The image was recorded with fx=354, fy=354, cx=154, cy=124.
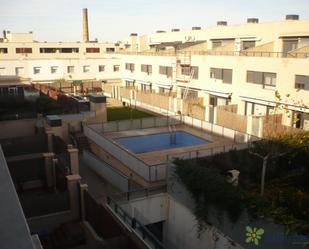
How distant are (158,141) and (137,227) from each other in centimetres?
1406

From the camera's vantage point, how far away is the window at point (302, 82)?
88.5ft

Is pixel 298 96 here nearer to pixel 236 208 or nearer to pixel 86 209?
pixel 236 208

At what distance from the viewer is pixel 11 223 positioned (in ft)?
21.3

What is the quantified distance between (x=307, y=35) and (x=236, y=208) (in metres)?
26.9

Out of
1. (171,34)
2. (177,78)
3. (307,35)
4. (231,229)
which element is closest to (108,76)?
(171,34)

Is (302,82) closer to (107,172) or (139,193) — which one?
(107,172)

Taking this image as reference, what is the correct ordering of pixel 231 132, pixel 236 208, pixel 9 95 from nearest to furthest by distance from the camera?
pixel 236 208 → pixel 231 132 → pixel 9 95

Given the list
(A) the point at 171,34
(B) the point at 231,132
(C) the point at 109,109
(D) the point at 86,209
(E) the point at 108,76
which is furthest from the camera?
(A) the point at 171,34

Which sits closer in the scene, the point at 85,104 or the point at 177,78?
the point at 85,104

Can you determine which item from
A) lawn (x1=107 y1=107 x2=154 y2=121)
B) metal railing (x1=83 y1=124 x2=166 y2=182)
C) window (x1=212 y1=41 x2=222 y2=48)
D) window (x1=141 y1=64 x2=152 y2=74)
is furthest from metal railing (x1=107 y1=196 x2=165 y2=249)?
window (x1=212 y1=41 x2=222 y2=48)

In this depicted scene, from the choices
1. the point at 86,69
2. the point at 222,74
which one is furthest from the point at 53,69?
the point at 222,74

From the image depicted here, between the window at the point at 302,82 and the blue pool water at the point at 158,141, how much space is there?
8.91 metres

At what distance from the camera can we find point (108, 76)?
5578cm

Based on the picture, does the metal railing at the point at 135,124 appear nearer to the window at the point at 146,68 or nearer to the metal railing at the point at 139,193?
the metal railing at the point at 139,193
